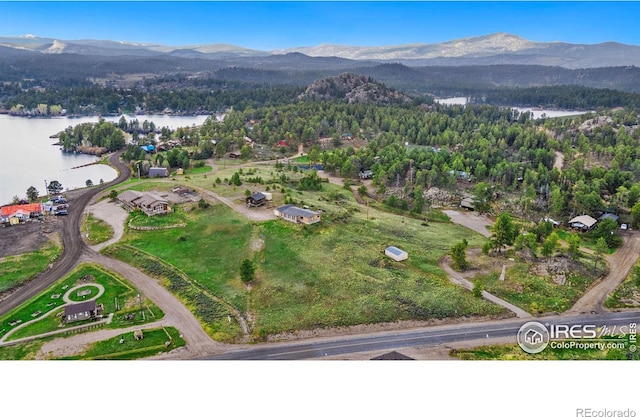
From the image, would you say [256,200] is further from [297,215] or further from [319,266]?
[319,266]

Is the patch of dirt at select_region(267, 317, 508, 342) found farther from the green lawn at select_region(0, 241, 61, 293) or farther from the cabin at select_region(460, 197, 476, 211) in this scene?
the cabin at select_region(460, 197, 476, 211)

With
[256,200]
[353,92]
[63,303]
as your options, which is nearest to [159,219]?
[256,200]

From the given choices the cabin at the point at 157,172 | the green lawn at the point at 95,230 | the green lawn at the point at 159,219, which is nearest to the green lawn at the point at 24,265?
the green lawn at the point at 95,230

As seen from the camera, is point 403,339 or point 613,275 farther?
point 613,275

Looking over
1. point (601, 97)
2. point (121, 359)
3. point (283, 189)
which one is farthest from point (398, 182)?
point (601, 97)

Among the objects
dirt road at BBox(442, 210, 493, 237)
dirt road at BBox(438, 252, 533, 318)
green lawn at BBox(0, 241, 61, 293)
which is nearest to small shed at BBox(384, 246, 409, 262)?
dirt road at BBox(438, 252, 533, 318)

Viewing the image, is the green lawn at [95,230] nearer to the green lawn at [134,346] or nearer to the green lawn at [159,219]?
the green lawn at [159,219]
